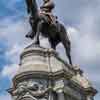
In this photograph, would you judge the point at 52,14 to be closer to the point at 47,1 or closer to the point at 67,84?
the point at 47,1

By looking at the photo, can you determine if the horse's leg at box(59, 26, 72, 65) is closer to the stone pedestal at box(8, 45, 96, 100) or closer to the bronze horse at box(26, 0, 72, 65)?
the bronze horse at box(26, 0, 72, 65)

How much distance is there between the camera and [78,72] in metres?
30.3

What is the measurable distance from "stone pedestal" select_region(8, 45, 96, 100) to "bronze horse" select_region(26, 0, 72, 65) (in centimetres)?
145

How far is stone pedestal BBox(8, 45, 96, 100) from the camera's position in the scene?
26781 mm

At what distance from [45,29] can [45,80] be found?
4390 mm

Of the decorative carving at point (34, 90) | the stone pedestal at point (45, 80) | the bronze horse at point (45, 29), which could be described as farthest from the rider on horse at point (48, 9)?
the decorative carving at point (34, 90)

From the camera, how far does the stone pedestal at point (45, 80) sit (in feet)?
87.9

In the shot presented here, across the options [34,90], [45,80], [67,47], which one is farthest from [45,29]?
[34,90]

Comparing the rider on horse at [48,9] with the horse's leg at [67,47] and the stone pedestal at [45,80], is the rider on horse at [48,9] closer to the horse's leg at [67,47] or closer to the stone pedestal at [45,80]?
the horse's leg at [67,47]

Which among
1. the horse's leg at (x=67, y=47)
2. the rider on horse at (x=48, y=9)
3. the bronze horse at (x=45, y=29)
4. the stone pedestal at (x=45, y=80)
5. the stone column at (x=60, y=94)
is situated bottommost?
the stone column at (x=60, y=94)

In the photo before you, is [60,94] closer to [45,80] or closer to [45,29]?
[45,80]

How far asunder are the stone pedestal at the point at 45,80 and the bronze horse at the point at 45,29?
1.45 m

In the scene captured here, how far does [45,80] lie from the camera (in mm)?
27266

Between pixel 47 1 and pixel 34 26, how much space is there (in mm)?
2266
